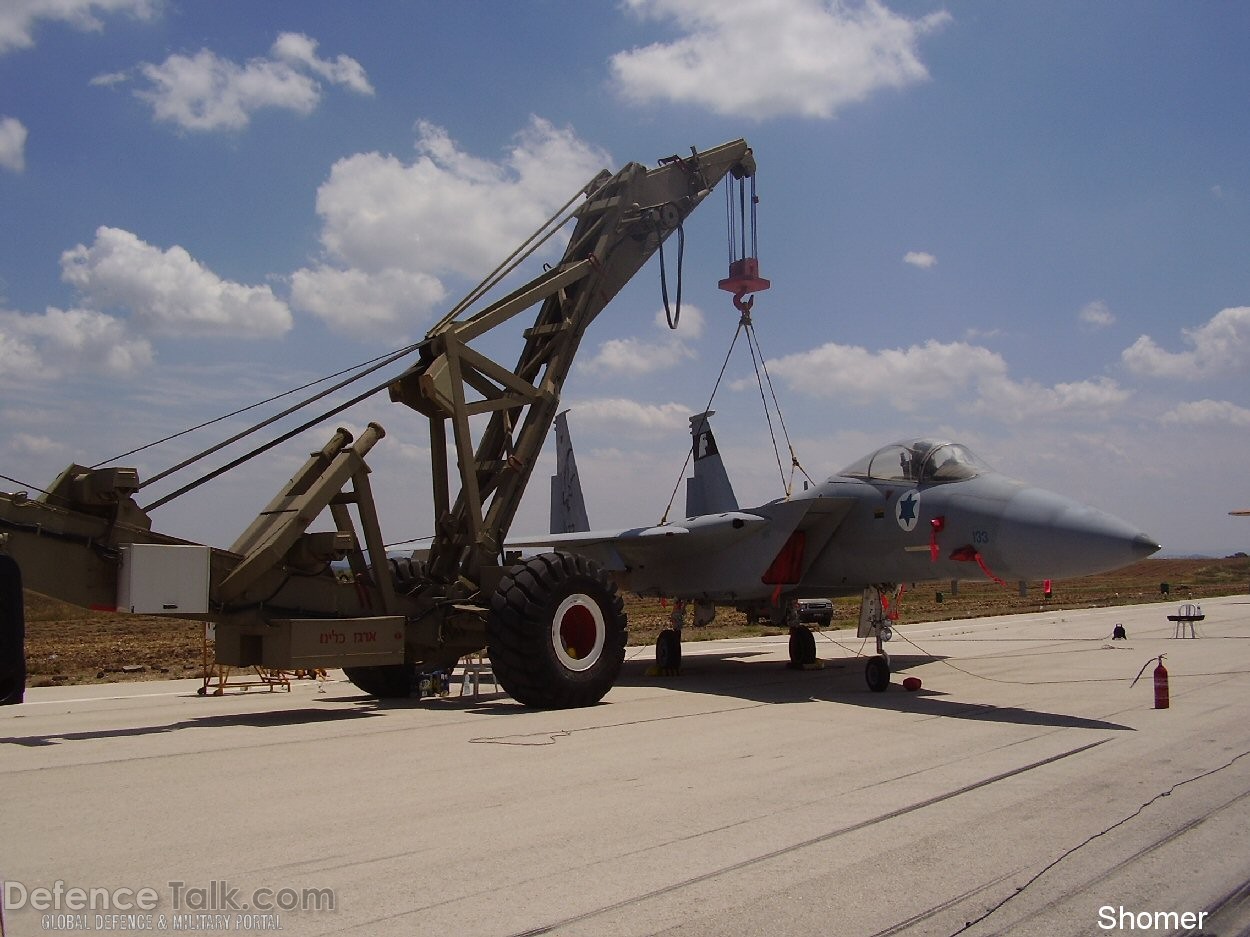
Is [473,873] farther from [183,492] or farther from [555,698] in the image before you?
[183,492]

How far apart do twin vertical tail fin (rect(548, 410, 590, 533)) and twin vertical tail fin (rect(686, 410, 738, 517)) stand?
128 inches

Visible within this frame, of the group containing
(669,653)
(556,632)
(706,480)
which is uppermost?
(706,480)

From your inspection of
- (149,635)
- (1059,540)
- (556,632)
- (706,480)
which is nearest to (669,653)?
(706,480)

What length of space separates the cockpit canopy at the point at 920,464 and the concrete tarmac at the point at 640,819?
275 centimetres

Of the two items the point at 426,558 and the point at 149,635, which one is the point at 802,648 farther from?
the point at 149,635

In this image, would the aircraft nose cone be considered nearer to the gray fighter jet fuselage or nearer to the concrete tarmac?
the gray fighter jet fuselage

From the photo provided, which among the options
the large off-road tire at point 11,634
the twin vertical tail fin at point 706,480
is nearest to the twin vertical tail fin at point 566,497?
the twin vertical tail fin at point 706,480

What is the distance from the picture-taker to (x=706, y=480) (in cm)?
1819

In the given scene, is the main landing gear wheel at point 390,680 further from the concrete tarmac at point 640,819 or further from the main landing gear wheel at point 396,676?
the concrete tarmac at point 640,819

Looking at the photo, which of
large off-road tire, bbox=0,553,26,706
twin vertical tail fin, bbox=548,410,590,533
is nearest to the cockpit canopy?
twin vertical tail fin, bbox=548,410,590,533

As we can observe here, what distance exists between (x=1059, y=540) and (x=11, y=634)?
9.54m

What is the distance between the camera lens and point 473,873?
443 cm

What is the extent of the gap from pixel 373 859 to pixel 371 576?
6.37m

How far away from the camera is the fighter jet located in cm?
1022
